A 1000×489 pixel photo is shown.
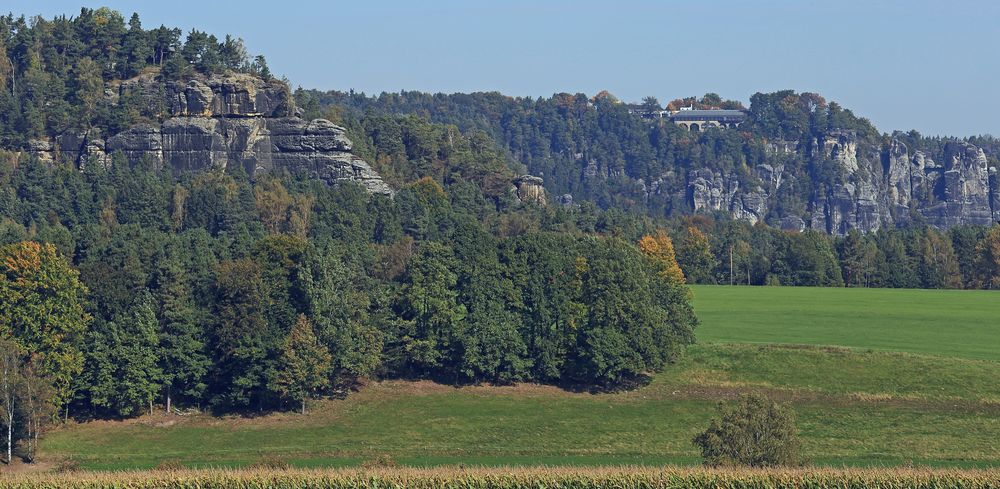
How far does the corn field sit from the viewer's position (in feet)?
173

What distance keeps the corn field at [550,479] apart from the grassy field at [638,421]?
12.6 meters

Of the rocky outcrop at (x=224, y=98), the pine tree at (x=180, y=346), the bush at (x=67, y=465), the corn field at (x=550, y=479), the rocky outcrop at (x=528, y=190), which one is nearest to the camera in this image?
the corn field at (x=550, y=479)

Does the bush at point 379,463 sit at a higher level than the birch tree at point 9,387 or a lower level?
lower

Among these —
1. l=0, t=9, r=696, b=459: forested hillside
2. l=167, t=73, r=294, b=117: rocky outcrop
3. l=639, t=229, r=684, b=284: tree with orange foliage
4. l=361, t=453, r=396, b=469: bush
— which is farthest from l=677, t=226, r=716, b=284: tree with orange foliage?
l=361, t=453, r=396, b=469: bush

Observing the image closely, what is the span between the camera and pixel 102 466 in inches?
2837

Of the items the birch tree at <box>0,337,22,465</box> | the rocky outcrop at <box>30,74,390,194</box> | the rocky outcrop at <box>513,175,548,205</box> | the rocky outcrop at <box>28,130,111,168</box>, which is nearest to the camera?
the birch tree at <box>0,337,22,465</box>

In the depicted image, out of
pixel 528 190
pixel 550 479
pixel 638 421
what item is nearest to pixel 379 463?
pixel 550 479

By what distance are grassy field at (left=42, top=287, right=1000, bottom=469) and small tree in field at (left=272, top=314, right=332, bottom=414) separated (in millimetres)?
1423

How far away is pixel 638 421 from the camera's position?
267 ft

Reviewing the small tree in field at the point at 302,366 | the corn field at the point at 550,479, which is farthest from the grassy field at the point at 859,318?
the corn field at the point at 550,479

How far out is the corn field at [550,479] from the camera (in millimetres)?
52844

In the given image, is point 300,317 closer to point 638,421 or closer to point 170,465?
point 638,421

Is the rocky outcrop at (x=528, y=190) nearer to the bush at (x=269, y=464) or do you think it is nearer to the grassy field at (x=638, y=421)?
the grassy field at (x=638, y=421)

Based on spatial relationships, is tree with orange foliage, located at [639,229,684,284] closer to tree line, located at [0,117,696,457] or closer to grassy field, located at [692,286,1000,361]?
grassy field, located at [692,286,1000,361]
